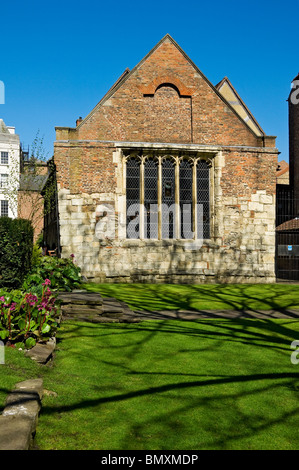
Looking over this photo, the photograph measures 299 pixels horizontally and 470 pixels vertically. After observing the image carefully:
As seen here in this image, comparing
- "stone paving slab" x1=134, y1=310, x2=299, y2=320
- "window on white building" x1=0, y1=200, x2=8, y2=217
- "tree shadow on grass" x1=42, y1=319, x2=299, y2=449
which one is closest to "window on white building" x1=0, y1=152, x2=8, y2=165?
"window on white building" x1=0, y1=200, x2=8, y2=217

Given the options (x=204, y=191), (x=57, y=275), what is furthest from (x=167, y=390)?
(x=204, y=191)

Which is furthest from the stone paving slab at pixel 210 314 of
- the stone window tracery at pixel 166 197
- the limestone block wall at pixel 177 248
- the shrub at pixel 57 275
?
the stone window tracery at pixel 166 197

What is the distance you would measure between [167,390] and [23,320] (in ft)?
8.56

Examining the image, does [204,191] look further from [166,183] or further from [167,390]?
[167,390]

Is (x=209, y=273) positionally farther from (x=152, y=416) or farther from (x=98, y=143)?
(x=152, y=416)

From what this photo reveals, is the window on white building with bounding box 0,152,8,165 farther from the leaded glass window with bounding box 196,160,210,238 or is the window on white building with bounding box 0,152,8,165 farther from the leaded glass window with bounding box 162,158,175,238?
the leaded glass window with bounding box 196,160,210,238

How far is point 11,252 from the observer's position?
392 inches

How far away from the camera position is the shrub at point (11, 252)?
992 cm

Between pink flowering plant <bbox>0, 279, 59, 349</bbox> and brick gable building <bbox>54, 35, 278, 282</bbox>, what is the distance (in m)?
9.52

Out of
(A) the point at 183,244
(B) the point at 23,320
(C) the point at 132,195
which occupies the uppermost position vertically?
(C) the point at 132,195

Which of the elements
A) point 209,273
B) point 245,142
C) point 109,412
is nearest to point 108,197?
point 209,273

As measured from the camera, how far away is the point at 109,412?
15.3 ft

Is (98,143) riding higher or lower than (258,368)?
higher
